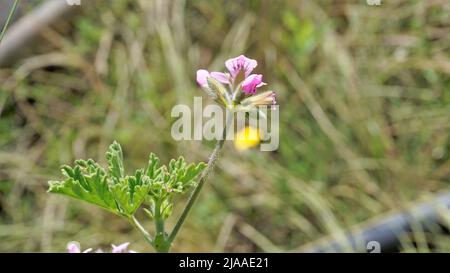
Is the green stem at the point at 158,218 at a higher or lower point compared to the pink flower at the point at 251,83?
lower

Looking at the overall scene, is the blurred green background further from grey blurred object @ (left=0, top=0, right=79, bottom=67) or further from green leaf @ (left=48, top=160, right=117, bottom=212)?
green leaf @ (left=48, top=160, right=117, bottom=212)

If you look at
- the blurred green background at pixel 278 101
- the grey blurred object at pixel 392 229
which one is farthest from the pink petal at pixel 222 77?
the blurred green background at pixel 278 101

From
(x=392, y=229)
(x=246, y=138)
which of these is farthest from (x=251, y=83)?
(x=246, y=138)

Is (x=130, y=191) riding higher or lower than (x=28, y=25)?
lower

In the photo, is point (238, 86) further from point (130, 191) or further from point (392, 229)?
point (392, 229)

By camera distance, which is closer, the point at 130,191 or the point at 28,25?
the point at 130,191

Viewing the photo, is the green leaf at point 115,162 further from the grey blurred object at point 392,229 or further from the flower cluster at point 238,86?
the grey blurred object at point 392,229

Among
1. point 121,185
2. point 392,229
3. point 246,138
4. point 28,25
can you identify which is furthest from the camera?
point 28,25

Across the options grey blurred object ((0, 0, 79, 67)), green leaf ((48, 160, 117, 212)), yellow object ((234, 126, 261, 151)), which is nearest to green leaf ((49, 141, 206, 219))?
green leaf ((48, 160, 117, 212))
